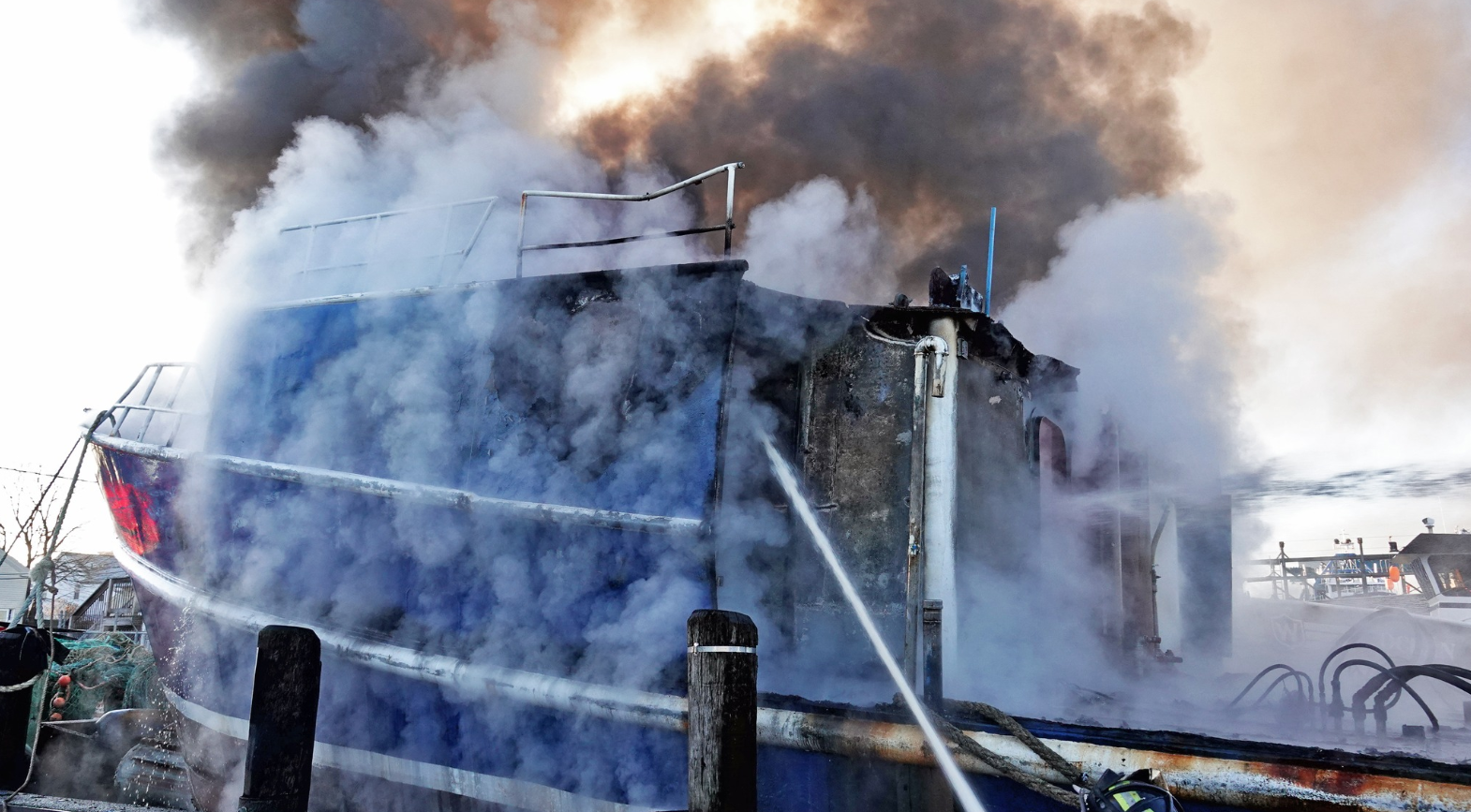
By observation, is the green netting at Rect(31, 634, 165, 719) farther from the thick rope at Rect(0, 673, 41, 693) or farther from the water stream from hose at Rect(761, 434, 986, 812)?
the water stream from hose at Rect(761, 434, 986, 812)

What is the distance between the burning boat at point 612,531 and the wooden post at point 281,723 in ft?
3.94

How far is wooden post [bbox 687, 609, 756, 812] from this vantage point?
9.14 feet

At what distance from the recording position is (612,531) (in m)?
4.52

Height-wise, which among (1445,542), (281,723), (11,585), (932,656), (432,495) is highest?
(1445,542)

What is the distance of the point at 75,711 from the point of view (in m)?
8.62

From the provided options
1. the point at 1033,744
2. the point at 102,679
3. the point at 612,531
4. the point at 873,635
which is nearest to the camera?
the point at 1033,744

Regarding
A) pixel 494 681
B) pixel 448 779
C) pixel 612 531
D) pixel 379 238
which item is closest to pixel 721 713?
pixel 612 531

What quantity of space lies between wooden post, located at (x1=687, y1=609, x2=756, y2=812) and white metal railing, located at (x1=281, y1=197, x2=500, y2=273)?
3669 millimetres

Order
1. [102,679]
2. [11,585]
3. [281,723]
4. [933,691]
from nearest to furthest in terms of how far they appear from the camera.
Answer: [281,723] → [933,691] → [102,679] → [11,585]

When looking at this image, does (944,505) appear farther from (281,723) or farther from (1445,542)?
(1445,542)

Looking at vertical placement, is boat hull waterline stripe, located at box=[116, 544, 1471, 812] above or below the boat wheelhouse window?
below

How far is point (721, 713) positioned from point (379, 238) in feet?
16.4

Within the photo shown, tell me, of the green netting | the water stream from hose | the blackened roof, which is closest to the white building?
the green netting

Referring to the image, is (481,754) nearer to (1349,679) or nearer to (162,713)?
(162,713)
